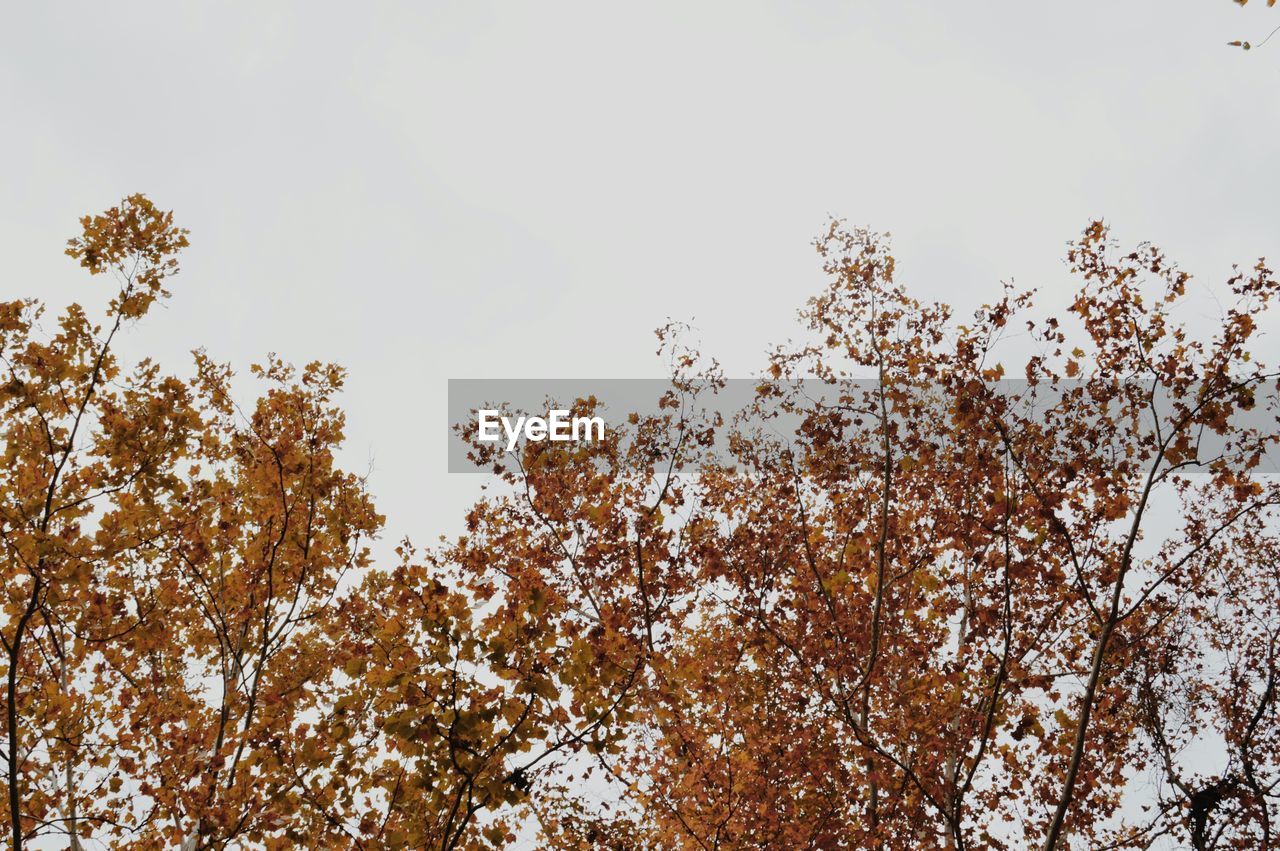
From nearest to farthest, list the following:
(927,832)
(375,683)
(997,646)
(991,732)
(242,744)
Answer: (375,683) < (242,744) < (991,732) < (997,646) < (927,832)

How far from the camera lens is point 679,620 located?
1029cm

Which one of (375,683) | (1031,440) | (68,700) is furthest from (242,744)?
(1031,440)

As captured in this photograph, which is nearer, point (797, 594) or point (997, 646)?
point (997, 646)

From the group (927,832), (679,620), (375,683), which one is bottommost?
(927,832)

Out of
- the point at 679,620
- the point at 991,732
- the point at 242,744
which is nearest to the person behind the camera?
the point at 242,744

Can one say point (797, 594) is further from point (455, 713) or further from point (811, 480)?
point (455, 713)

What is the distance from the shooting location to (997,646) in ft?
24.8

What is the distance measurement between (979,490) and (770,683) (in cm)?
460

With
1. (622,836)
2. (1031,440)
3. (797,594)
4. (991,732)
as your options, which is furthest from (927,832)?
(1031,440)

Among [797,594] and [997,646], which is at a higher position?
[797,594]

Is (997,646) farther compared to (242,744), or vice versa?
(997,646)

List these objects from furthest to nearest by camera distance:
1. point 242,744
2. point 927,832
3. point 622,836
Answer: point 622,836 → point 927,832 → point 242,744

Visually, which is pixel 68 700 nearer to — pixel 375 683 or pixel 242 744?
pixel 242 744

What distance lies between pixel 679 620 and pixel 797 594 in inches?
65.8
